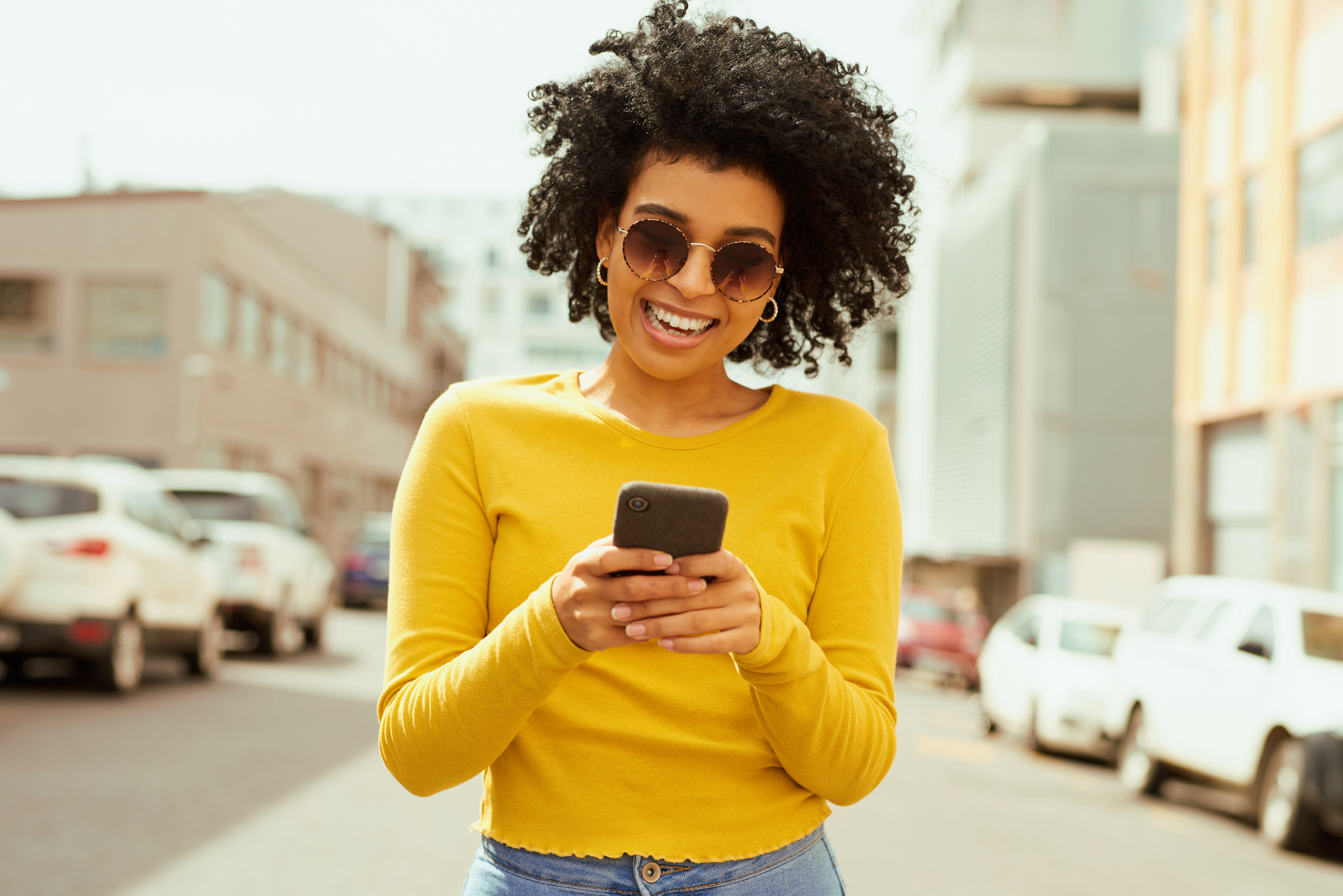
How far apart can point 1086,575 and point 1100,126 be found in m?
9.69

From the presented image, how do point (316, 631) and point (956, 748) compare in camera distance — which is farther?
point (316, 631)

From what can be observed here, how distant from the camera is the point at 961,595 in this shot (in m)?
35.4

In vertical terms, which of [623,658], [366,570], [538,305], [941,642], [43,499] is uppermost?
[538,305]

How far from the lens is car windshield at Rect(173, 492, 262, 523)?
16.2 meters

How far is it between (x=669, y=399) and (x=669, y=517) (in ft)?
1.90

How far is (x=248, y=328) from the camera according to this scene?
1299 inches

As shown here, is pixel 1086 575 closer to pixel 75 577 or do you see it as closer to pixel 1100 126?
pixel 1100 126

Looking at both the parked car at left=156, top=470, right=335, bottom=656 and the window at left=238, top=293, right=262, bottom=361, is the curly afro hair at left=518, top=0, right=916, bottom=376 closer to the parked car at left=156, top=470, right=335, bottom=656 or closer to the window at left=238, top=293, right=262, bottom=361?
the parked car at left=156, top=470, right=335, bottom=656

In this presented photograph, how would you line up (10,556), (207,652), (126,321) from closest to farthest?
A: 1. (10,556)
2. (207,652)
3. (126,321)

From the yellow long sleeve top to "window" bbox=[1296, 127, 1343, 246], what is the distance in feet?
57.8

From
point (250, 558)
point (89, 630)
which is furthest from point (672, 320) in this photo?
point (250, 558)

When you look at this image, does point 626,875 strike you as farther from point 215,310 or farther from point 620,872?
point 215,310

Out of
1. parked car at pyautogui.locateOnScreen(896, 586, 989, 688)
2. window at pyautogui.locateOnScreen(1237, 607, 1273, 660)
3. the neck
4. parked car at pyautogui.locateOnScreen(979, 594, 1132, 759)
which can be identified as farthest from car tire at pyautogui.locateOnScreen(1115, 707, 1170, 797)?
parked car at pyautogui.locateOnScreen(896, 586, 989, 688)

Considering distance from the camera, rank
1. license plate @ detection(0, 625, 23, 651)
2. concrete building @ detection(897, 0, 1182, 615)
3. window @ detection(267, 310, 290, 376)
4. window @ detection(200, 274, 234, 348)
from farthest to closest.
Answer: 1. window @ detection(267, 310, 290, 376)
2. concrete building @ detection(897, 0, 1182, 615)
3. window @ detection(200, 274, 234, 348)
4. license plate @ detection(0, 625, 23, 651)
